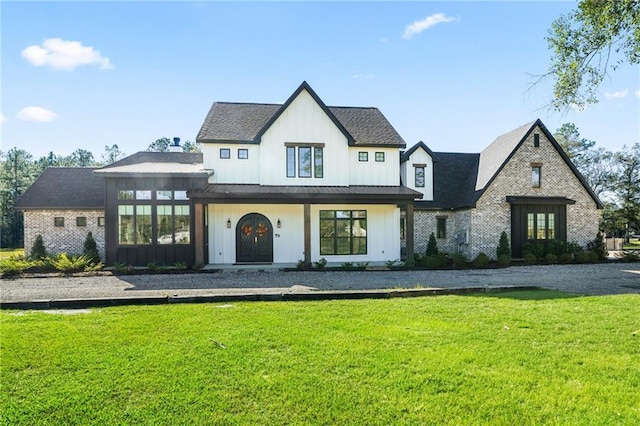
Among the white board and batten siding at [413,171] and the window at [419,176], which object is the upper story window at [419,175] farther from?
the white board and batten siding at [413,171]

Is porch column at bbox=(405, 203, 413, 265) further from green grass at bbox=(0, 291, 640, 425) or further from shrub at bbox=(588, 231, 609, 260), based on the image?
shrub at bbox=(588, 231, 609, 260)

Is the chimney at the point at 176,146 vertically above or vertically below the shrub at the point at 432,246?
above

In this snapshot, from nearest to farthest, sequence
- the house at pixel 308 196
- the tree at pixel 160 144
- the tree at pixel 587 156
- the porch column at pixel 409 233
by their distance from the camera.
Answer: the house at pixel 308 196
the porch column at pixel 409 233
the tree at pixel 587 156
the tree at pixel 160 144

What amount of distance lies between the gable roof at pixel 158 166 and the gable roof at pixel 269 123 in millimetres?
1622

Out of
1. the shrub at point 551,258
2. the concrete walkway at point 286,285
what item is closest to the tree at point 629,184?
the shrub at point 551,258

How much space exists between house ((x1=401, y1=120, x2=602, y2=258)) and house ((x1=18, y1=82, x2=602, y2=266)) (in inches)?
2.3

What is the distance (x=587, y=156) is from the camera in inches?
1499

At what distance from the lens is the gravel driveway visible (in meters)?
9.57

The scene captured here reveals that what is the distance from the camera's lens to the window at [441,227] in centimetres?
2042

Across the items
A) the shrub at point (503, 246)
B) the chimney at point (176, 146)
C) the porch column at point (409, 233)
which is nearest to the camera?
the porch column at point (409, 233)

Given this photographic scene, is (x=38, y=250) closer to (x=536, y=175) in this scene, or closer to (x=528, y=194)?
(x=528, y=194)

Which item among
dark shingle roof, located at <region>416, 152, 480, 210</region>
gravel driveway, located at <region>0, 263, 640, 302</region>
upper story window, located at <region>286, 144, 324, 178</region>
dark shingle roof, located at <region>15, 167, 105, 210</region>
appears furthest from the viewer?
dark shingle roof, located at <region>416, 152, 480, 210</region>

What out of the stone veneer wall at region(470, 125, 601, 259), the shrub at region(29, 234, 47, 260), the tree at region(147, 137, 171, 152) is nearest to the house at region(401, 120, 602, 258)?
the stone veneer wall at region(470, 125, 601, 259)

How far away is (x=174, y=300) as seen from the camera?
8.02 meters
